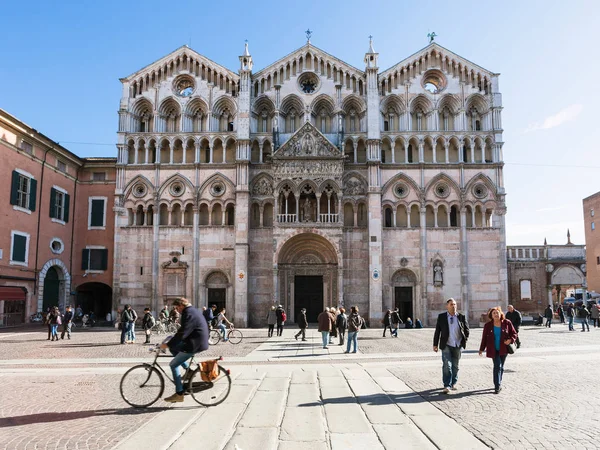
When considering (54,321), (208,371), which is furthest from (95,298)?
(208,371)

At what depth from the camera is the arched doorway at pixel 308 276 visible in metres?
38.2

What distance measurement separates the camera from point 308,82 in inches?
1622

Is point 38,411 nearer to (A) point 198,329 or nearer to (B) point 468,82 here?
(A) point 198,329

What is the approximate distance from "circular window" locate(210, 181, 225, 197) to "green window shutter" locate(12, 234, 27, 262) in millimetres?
13347

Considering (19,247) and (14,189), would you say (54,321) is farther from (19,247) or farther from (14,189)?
(14,189)

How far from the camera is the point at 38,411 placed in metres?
9.81

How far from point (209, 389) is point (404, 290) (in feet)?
97.4

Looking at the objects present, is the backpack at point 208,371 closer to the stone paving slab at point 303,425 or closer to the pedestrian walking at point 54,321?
the stone paving slab at point 303,425

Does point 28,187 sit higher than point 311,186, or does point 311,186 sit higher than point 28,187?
point 311,186

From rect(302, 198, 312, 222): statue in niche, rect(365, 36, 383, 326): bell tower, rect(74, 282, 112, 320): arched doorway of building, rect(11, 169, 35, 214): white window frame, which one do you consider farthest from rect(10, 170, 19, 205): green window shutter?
rect(365, 36, 383, 326): bell tower

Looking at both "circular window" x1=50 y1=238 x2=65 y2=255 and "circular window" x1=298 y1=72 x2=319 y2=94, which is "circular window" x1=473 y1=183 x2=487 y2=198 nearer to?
"circular window" x1=298 y1=72 x2=319 y2=94

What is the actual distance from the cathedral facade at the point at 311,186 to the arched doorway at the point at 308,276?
4.3 inches

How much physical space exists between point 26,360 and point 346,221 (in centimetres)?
2517

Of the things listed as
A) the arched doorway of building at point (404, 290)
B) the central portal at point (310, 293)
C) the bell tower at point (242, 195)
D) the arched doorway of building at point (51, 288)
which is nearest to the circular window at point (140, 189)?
the bell tower at point (242, 195)
